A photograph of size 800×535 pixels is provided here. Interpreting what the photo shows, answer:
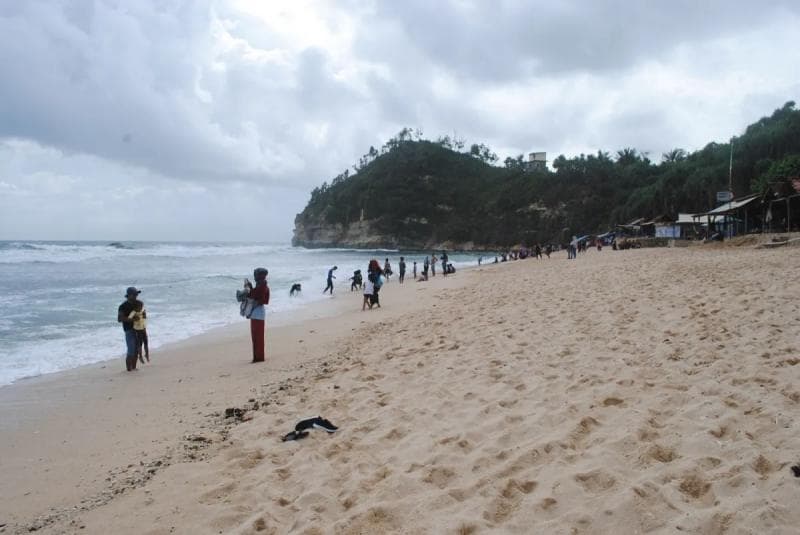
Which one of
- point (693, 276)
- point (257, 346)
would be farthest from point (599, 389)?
point (693, 276)

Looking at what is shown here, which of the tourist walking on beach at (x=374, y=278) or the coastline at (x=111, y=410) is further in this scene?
the tourist walking on beach at (x=374, y=278)

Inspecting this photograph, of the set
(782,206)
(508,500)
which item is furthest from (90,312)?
(782,206)

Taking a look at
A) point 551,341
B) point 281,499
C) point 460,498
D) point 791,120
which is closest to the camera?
point 460,498

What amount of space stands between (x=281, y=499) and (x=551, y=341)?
4519 millimetres

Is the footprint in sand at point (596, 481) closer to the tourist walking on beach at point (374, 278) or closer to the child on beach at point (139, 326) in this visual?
the child on beach at point (139, 326)

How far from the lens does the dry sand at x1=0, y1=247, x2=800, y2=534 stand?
276 cm

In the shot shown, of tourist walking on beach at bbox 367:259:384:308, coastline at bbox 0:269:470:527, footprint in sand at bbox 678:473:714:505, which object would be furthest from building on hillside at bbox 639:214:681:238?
footprint in sand at bbox 678:473:714:505

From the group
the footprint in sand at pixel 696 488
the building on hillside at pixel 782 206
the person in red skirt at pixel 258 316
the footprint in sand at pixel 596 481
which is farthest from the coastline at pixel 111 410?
the building on hillside at pixel 782 206

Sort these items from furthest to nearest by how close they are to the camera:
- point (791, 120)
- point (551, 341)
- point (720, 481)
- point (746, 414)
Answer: point (791, 120), point (551, 341), point (746, 414), point (720, 481)

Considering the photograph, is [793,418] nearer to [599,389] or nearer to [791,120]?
[599,389]

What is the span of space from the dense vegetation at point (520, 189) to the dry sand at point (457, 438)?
52169 mm

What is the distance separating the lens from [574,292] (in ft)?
38.0

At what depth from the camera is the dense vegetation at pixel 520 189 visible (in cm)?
5303

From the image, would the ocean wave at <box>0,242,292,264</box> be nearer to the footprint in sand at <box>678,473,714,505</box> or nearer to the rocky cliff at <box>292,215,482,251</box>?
the rocky cliff at <box>292,215,482,251</box>
